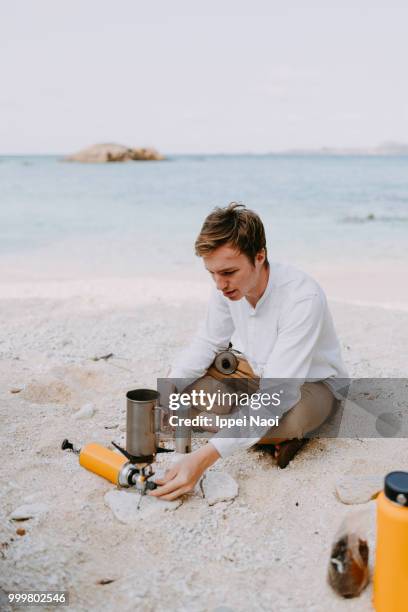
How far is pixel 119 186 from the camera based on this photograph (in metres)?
26.7

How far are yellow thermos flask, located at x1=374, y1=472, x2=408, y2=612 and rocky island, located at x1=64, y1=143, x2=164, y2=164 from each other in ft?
156

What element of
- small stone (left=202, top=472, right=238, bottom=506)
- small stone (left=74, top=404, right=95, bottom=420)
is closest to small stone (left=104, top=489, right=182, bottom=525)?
small stone (left=202, top=472, right=238, bottom=506)

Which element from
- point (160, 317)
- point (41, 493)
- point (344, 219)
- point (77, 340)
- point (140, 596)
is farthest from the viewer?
point (344, 219)

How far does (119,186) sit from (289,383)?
974 inches

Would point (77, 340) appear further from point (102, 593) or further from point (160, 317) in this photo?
point (102, 593)

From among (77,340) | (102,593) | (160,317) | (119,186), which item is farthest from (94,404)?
(119,186)

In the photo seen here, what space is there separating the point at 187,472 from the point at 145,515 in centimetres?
27

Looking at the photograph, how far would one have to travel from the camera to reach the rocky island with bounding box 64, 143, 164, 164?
4772cm

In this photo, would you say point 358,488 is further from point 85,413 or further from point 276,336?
point 85,413

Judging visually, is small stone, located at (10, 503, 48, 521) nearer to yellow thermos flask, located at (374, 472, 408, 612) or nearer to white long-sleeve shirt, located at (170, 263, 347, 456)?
white long-sleeve shirt, located at (170, 263, 347, 456)

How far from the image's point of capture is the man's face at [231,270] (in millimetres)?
2854

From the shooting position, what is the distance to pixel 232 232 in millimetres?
2814

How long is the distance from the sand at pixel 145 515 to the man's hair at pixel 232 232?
3.64 feet

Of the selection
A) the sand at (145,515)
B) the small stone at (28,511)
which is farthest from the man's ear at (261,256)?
the small stone at (28,511)
